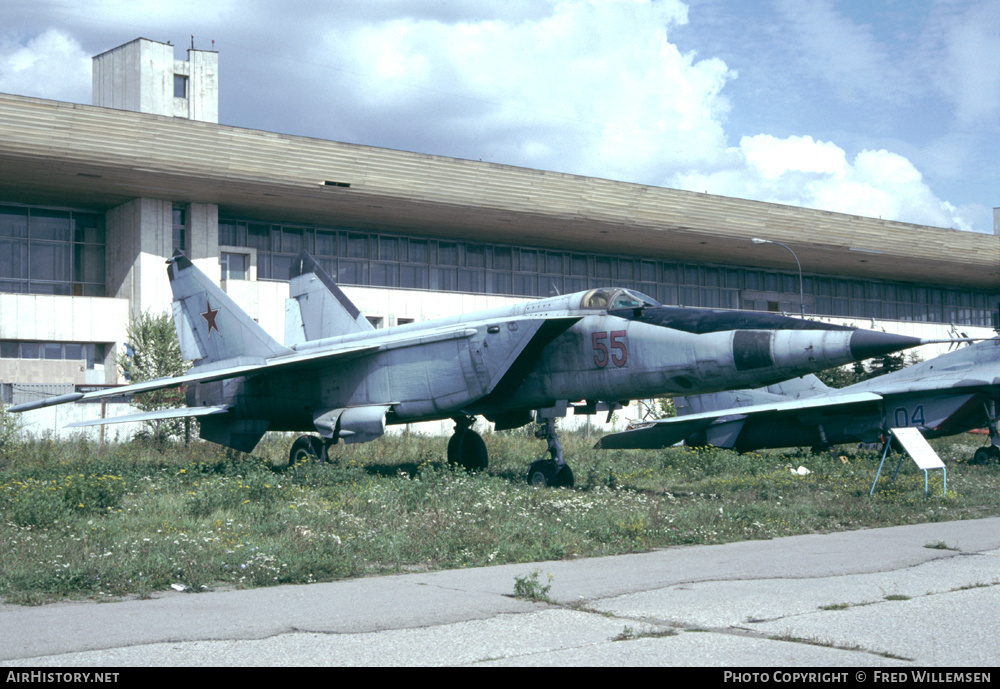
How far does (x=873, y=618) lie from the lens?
21.1 feet

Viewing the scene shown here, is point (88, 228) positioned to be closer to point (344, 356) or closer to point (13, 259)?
point (13, 259)

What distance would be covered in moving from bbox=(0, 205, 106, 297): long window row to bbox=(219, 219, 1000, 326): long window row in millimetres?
5584

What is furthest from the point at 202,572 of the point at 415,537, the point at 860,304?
the point at 860,304

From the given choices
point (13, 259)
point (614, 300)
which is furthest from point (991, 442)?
point (13, 259)

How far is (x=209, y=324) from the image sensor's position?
20.5m

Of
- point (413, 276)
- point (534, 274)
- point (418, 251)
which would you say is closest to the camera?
point (413, 276)

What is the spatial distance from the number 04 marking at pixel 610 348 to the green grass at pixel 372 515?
2.10 meters

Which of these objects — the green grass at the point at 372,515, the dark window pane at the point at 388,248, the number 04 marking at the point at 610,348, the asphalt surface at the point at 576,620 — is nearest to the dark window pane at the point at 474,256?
the dark window pane at the point at 388,248

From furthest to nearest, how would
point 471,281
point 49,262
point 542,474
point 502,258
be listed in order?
point 502,258 → point 471,281 → point 49,262 → point 542,474

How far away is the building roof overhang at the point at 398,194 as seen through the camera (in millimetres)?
→ 33375

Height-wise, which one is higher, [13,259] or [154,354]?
[13,259]

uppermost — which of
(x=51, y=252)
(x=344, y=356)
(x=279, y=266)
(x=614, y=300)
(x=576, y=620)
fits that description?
(x=51, y=252)

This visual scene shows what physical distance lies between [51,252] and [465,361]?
3013cm

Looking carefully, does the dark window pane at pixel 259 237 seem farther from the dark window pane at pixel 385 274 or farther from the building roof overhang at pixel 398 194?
the dark window pane at pixel 385 274
